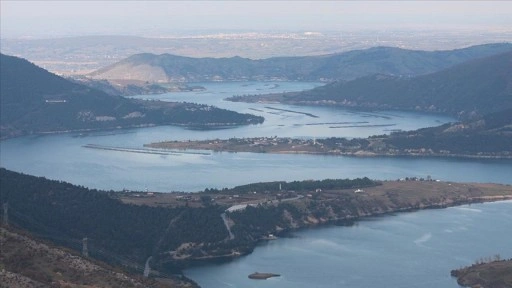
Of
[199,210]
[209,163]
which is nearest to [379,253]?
[199,210]

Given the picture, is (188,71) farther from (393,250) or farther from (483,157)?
(393,250)

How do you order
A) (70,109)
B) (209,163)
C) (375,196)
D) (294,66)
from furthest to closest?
(294,66) → (70,109) → (209,163) → (375,196)

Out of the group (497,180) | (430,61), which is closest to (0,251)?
(497,180)

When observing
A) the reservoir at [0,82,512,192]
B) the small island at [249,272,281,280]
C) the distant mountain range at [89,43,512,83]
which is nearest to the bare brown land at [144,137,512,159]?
the reservoir at [0,82,512,192]

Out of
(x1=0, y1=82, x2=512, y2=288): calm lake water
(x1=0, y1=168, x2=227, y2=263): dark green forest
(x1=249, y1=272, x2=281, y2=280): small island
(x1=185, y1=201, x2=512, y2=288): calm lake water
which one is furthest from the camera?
(x1=0, y1=168, x2=227, y2=263): dark green forest

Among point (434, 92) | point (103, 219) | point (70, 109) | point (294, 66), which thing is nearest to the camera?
point (103, 219)

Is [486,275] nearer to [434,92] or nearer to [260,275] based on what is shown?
[260,275]

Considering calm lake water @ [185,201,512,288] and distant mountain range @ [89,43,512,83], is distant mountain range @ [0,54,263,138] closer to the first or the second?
distant mountain range @ [89,43,512,83]
